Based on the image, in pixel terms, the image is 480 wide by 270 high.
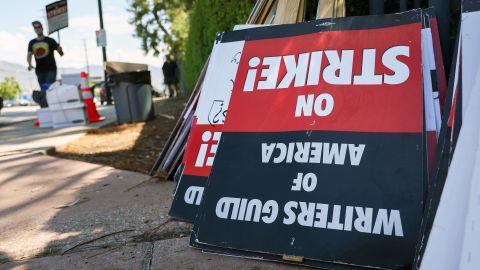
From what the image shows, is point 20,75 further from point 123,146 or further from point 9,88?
point 123,146

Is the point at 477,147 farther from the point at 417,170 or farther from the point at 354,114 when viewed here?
the point at 354,114

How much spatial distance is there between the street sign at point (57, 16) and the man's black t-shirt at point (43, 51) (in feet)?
12.7

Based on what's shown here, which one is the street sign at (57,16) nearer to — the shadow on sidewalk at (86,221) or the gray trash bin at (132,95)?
the gray trash bin at (132,95)

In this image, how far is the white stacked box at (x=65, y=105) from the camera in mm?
9297

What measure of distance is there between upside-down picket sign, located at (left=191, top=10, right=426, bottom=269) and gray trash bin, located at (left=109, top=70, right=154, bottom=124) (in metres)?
6.95

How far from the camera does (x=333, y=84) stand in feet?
8.16

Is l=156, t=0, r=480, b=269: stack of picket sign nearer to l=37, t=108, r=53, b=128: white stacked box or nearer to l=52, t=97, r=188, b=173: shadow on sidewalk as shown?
l=52, t=97, r=188, b=173: shadow on sidewalk

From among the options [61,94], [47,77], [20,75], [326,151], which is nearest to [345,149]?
[326,151]

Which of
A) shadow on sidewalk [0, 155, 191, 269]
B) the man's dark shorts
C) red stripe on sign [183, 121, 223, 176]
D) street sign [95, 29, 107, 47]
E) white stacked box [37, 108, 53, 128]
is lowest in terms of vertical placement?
shadow on sidewalk [0, 155, 191, 269]

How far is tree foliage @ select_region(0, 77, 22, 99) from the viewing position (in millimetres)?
65750

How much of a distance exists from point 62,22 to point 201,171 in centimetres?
1183

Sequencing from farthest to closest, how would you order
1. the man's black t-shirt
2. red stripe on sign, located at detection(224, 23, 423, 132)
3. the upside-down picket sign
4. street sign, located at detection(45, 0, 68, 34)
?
street sign, located at detection(45, 0, 68, 34), the man's black t-shirt, red stripe on sign, located at detection(224, 23, 423, 132), the upside-down picket sign

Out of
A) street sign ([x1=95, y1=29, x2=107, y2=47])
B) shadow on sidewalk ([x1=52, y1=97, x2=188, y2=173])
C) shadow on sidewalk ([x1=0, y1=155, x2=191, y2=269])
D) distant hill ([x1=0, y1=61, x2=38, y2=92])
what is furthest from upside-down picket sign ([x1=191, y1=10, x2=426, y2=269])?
distant hill ([x1=0, y1=61, x2=38, y2=92])

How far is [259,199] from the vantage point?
7.75ft
